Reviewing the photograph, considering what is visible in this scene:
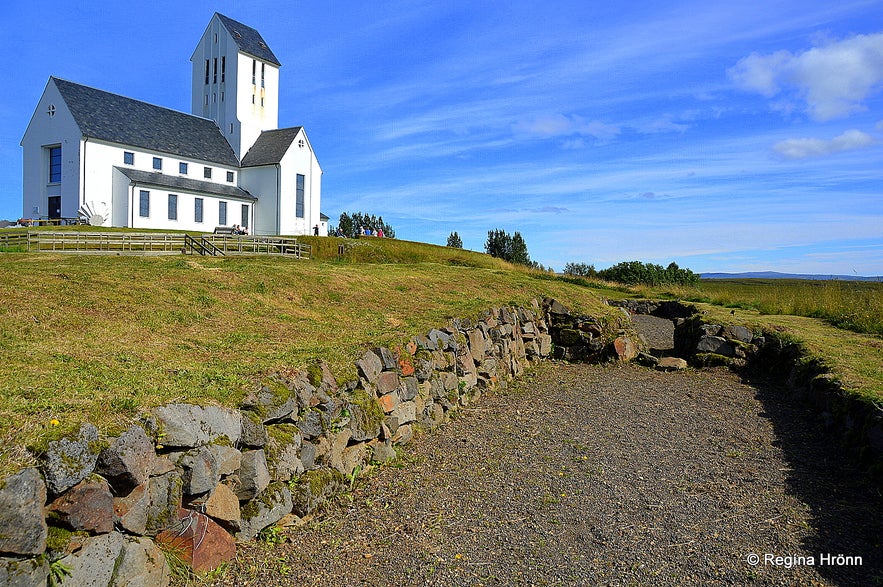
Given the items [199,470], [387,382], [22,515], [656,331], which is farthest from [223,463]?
[656,331]

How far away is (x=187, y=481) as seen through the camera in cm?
437

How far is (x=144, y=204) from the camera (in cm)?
4097

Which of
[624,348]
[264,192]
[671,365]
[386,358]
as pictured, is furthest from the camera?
[264,192]

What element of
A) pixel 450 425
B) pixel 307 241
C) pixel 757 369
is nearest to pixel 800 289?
pixel 757 369

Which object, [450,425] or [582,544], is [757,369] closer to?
[450,425]

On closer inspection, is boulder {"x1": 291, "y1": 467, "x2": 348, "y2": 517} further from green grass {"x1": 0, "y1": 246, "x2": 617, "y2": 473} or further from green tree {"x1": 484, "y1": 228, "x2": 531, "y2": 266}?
green tree {"x1": 484, "y1": 228, "x2": 531, "y2": 266}

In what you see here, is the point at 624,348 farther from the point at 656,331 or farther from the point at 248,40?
the point at 248,40

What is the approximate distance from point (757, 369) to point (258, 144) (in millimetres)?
46504

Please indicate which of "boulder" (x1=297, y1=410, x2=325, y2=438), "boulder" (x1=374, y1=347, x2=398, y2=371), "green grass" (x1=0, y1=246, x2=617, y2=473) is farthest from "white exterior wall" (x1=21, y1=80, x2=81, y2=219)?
"boulder" (x1=297, y1=410, x2=325, y2=438)

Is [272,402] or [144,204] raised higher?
[144,204]

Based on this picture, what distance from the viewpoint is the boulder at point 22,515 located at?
321cm

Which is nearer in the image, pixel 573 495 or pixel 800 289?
pixel 573 495

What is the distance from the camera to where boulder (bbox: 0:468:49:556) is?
321 centimetres

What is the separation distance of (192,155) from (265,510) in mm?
46248
